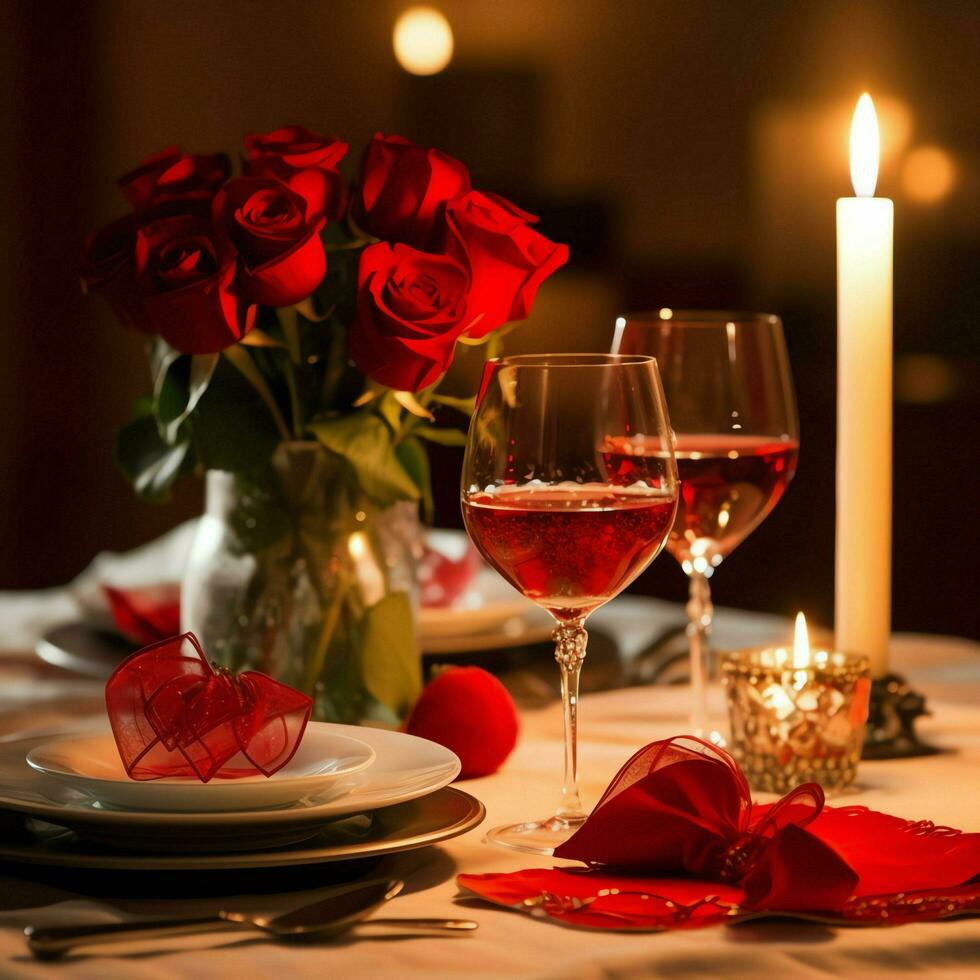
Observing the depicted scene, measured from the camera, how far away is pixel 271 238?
1.07m

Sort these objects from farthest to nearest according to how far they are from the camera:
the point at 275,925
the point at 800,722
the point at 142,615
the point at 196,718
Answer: the point at 142,615
the point at 800,722
the point at 196,718
the point at 275,925

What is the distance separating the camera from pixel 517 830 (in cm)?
90

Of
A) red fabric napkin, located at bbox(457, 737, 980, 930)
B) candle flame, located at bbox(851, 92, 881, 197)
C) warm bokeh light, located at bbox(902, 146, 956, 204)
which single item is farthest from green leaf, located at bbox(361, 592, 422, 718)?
warm bokeh light, located at bbox(902, 146, 956, 204)

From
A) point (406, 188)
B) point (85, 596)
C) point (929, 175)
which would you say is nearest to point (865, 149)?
point (406, 188)

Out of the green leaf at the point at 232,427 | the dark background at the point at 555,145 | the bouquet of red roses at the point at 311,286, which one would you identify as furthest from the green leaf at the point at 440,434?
the dark background at the point at 555,145

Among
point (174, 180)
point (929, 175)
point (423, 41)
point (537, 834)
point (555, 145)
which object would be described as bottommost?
point (537, 834)

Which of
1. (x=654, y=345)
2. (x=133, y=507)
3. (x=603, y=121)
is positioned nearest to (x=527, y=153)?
(x=603, y=121)

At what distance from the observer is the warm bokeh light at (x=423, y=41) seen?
17.0 feet

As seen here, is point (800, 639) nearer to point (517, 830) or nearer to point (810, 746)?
point (810, 746)

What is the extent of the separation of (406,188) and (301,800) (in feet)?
1.60

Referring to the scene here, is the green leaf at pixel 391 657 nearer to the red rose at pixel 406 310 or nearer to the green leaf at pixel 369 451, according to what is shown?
the green leaf at pixel 369 451

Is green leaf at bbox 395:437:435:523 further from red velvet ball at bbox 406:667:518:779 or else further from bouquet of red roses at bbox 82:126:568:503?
red velvet ball at bbox 406:667:518:779

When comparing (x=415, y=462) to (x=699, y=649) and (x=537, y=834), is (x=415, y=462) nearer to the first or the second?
(x=699, y=649)

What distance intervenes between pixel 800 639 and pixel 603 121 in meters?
4.22
